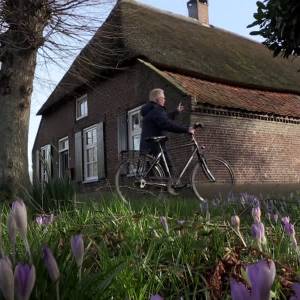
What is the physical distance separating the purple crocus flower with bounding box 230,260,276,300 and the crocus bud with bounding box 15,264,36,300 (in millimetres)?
360

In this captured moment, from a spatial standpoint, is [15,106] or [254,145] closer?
[15,106]

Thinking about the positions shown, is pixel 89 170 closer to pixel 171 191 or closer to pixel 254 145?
pixel 254 145

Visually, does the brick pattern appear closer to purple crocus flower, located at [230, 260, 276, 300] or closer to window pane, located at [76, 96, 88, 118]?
window pane, located at [76, 96, 88, 118]

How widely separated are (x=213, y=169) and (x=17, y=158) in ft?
12.9

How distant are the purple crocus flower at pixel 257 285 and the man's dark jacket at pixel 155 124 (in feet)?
23.9

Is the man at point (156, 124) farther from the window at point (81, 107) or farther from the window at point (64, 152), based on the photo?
the window at point (64, 152)

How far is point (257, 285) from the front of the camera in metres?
0.73

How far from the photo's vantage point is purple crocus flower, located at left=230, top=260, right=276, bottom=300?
0.72 m

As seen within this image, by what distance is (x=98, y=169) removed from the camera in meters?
18.9

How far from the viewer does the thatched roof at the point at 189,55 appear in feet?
52.8

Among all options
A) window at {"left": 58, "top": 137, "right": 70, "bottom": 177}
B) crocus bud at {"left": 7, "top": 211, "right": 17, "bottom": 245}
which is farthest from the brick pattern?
crocus bud at {"left": 7, "top": 211, "right": 17, "bottom": 245}

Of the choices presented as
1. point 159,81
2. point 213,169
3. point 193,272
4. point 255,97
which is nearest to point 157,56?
point 159,81

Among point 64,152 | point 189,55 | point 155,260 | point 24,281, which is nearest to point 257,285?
point 24,281

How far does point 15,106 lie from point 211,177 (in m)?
3.32
